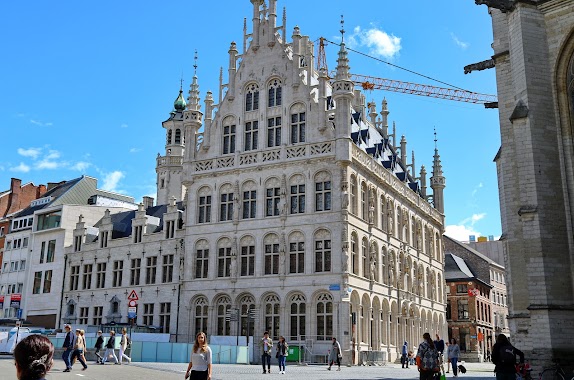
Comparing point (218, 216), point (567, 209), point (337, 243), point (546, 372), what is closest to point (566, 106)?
point (567, 209)

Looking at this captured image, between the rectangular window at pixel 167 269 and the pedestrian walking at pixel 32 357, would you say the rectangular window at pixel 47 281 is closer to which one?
the rectangular window at pixel 167 269

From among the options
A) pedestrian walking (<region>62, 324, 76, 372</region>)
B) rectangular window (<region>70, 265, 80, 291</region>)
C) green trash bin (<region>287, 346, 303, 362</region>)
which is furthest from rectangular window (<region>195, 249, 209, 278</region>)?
pedestrian walking (<region>62, 324, 76, 372</region>)

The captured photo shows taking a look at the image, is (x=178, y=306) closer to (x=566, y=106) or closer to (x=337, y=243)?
(x=337, y=243)

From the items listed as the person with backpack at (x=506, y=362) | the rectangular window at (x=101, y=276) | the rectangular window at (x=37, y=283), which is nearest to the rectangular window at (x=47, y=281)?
the rectangular window at (x=37, y=283)

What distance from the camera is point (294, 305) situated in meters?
38.8

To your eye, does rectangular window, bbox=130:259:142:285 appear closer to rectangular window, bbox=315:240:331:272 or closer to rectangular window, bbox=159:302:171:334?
rectangular window, bbox=159:302:171:334

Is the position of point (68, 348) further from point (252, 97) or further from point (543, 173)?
point (252, 97)

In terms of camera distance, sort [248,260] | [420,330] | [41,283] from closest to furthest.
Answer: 1. [248,260]
2. [420,330]
3. [41,283]

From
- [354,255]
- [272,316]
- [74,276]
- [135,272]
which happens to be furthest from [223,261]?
[74,276]

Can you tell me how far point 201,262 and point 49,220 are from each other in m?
21.1

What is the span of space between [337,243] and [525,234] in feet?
65.9

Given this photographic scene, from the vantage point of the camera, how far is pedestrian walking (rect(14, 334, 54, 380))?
4.48m

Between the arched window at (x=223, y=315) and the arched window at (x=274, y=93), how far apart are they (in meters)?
13.2

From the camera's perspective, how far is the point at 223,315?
40812mm
